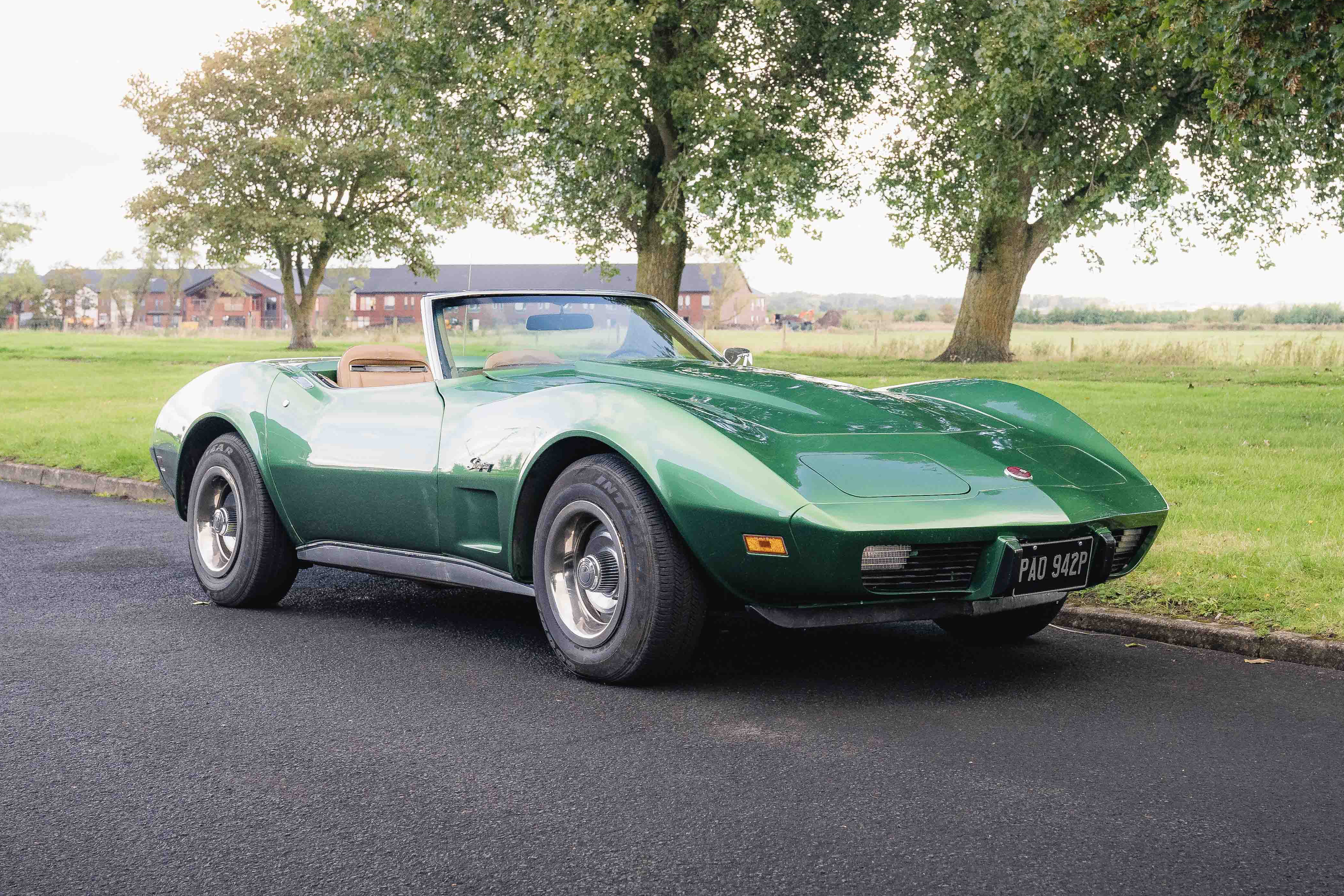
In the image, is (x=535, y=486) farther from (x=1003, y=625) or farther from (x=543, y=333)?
(x=1003, y=625)

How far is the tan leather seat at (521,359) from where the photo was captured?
17.2 ft

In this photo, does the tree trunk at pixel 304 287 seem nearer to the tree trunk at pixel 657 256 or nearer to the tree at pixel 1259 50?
the tree trunk at pixel 657 256

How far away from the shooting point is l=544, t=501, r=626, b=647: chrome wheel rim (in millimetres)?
4352

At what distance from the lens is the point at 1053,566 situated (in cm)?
413

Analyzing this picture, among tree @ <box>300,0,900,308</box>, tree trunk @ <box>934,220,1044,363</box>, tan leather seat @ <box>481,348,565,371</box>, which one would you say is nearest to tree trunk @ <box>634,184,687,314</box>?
tree @ <box>300,0,900,308</box>

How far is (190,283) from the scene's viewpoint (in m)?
134

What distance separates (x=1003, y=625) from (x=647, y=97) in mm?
18569

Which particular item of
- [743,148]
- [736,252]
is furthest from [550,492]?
[736,252]

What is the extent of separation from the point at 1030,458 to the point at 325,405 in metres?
2.78

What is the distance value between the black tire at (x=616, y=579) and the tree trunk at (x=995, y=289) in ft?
76.7

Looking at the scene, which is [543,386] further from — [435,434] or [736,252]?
[736,252]

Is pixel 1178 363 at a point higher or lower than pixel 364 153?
lower

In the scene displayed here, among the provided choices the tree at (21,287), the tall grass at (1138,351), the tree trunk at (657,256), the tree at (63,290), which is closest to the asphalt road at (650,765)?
the tree trunk at (657,256)

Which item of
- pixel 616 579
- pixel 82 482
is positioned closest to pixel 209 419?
pixel 616 579
